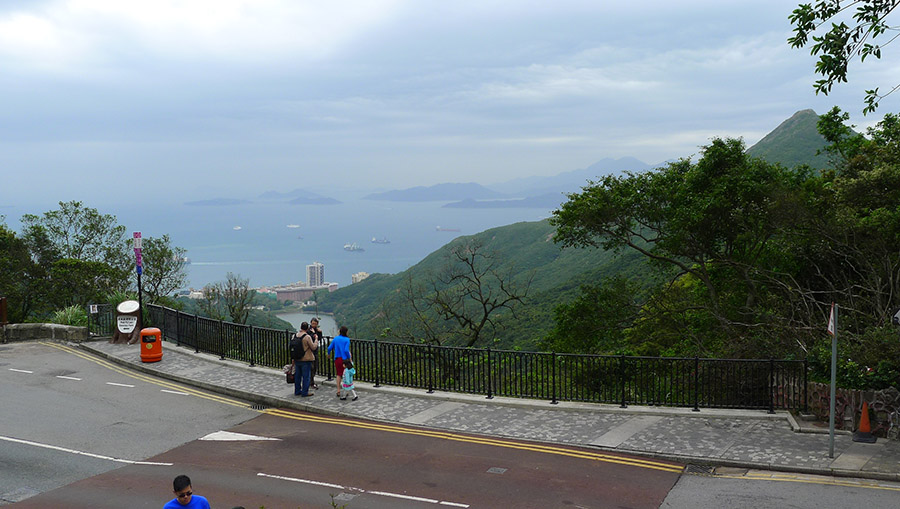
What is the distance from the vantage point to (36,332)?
2295 centimetres

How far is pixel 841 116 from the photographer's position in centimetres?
2442

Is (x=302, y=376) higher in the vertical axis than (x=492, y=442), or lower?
higher

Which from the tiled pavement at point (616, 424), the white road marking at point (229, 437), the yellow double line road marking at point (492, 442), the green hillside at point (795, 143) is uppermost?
the green hillside at point (795, 143)

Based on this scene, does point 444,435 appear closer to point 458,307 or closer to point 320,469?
point 320,469

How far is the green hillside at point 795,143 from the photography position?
81.8 metres

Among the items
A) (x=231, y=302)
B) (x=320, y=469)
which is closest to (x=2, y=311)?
(x=231, y=302)

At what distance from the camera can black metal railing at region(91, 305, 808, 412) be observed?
13.1m

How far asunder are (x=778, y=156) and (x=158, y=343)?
292 feet

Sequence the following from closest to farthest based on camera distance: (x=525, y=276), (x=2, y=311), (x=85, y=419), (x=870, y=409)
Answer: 1. (x=870, y=409)
2. (x=85, y=419)
3. (x=2, y=311)
4. (x=525, y=276)

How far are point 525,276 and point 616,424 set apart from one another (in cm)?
8346

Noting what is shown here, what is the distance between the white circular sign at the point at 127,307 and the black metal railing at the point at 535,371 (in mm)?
1698

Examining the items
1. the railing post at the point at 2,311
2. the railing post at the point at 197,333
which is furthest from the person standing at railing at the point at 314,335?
the railing post at the point at 2,311

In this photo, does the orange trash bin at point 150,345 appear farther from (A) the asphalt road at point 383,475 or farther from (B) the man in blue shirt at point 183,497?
(B) the man in blue shirt at point 183,497

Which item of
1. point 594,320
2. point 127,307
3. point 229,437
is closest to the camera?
point 229,437
